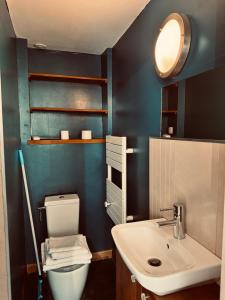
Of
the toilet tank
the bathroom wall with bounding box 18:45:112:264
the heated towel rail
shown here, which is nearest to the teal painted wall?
the toilet tank

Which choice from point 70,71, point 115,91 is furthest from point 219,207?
point 70,71

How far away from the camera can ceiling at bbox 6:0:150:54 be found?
60.7 inches

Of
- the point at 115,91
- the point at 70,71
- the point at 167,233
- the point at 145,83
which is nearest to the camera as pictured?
the point at 167,233

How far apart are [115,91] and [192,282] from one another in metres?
1.82

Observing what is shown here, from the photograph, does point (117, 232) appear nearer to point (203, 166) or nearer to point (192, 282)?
point (192, 282)

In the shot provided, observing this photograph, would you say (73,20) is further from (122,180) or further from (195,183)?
(195,183)

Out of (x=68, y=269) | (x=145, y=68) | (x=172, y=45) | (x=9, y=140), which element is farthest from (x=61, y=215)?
(x=172, y=45)

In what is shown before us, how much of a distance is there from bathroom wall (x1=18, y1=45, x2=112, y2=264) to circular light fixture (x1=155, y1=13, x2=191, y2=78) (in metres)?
1.26

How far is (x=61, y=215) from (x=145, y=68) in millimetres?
1559

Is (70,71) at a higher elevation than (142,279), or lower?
higher

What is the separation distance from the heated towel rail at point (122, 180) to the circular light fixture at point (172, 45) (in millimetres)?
623

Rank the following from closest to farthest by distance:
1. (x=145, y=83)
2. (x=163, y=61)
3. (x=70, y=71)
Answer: (x=163, y=61), (x=145, y=83), (x=70, y=71)

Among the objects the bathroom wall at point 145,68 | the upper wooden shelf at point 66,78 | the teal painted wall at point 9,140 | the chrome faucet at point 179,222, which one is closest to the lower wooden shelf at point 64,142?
the bathroom wall at point 145,68

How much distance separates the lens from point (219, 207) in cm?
93
